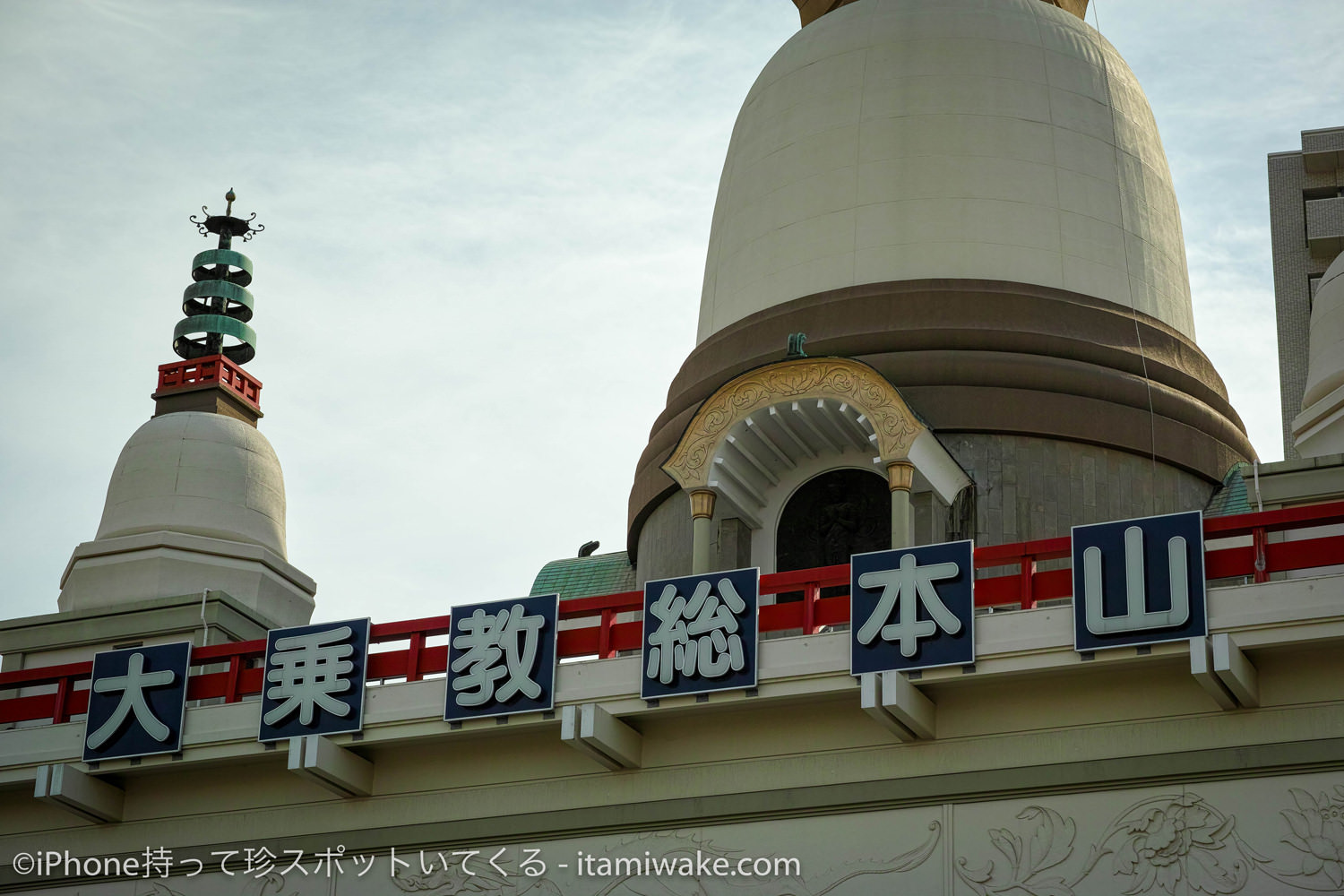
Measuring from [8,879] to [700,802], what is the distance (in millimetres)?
8305

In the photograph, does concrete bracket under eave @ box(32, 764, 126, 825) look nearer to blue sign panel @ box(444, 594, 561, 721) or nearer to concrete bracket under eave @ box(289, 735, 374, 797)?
concrete bracket under eave @ box(289, 735, 374, 797)

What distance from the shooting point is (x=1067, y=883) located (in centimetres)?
1791

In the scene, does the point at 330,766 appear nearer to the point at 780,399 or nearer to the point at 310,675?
the point at 310,675

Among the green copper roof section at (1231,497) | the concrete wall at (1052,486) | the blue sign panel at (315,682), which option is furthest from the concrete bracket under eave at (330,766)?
the green copper roof section at (1231,497)

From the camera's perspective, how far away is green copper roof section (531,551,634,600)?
27875mm

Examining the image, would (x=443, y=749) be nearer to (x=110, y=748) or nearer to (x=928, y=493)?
(x=110, y=748)

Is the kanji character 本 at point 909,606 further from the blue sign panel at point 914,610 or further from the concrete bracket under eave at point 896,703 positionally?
the concrete bracket under eave at point 896,703

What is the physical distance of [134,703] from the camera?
21766 mm

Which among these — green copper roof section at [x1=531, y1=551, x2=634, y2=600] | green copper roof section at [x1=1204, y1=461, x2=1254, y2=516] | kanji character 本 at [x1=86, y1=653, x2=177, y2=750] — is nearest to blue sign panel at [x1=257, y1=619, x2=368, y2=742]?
kanji character 本 at [x1=86, y1=653, x2=177, y2=750]

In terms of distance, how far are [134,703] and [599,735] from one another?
558cm

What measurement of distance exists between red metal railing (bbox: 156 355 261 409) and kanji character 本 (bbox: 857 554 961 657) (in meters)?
17.2

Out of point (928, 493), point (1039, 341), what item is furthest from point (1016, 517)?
point (1039, 341)

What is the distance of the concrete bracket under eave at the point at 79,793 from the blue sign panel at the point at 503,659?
174 inches

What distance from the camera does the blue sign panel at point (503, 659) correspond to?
20.2 m
